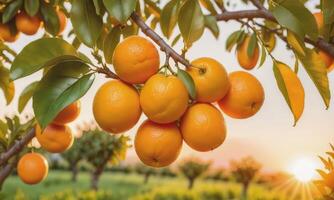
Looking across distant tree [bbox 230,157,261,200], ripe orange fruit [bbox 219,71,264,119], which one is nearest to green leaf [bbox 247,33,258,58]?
ripe orange fruit [bbox 219,71,264,119]

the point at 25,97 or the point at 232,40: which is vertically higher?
the point at 25,97

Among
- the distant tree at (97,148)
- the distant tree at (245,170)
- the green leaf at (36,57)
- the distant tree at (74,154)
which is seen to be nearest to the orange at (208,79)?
the green leaf at (36,57)

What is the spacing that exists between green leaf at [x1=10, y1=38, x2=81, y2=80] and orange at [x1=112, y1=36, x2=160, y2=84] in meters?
0.09

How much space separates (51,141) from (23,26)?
2.07 feet

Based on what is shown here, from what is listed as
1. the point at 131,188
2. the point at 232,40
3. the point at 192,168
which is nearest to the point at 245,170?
the point at 192,168

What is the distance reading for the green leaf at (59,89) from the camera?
86 centimetres

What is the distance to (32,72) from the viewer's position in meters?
0.86

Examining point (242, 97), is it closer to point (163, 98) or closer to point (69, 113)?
point (163, 98)

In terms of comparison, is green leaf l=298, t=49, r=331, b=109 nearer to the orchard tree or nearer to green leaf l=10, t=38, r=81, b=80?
the orchard tree

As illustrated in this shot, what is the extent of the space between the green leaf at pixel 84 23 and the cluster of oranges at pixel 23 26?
894mm

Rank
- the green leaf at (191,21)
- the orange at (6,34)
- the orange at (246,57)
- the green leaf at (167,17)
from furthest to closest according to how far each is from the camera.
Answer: the orange at (6,34) < the orange at (246,57) < the green leaf at (167,17) < the green leaf at (191,21)

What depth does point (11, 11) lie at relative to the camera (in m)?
1.74

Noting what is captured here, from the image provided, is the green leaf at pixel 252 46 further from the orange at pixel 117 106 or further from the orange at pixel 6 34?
the orange at pixel 6 34

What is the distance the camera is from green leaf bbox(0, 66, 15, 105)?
1.59m
